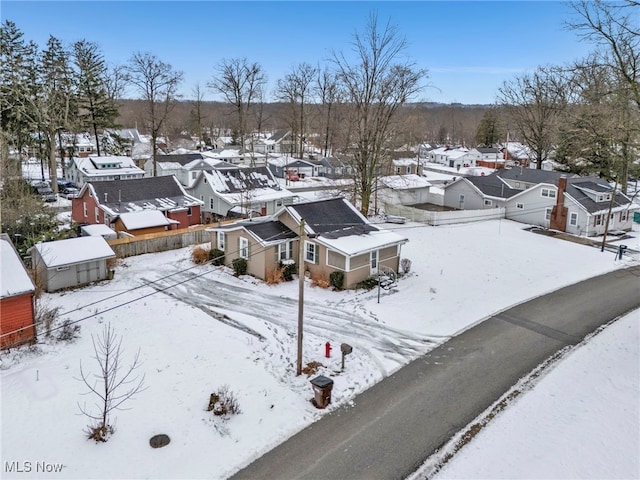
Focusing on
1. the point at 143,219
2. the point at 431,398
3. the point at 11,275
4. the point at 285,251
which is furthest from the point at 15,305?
the point at 143,219

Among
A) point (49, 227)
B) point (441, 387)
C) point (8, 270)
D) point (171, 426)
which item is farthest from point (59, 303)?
point (441, 387)

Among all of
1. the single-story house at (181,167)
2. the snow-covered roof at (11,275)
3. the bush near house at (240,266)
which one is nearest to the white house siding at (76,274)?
the snow-covered roof at (11,275)

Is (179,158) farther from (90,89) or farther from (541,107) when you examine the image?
(541,107)

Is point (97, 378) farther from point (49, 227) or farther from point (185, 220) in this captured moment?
point (185, 220)

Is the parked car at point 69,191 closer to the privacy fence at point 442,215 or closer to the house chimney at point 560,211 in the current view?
the privacy fence at point 442,215

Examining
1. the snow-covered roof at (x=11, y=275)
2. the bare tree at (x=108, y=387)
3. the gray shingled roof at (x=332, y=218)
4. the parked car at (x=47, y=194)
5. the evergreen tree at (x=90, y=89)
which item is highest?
the evergreen tree at (x=90, y=89)

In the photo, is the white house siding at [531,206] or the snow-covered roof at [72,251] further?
the white house siding at [531,206]
